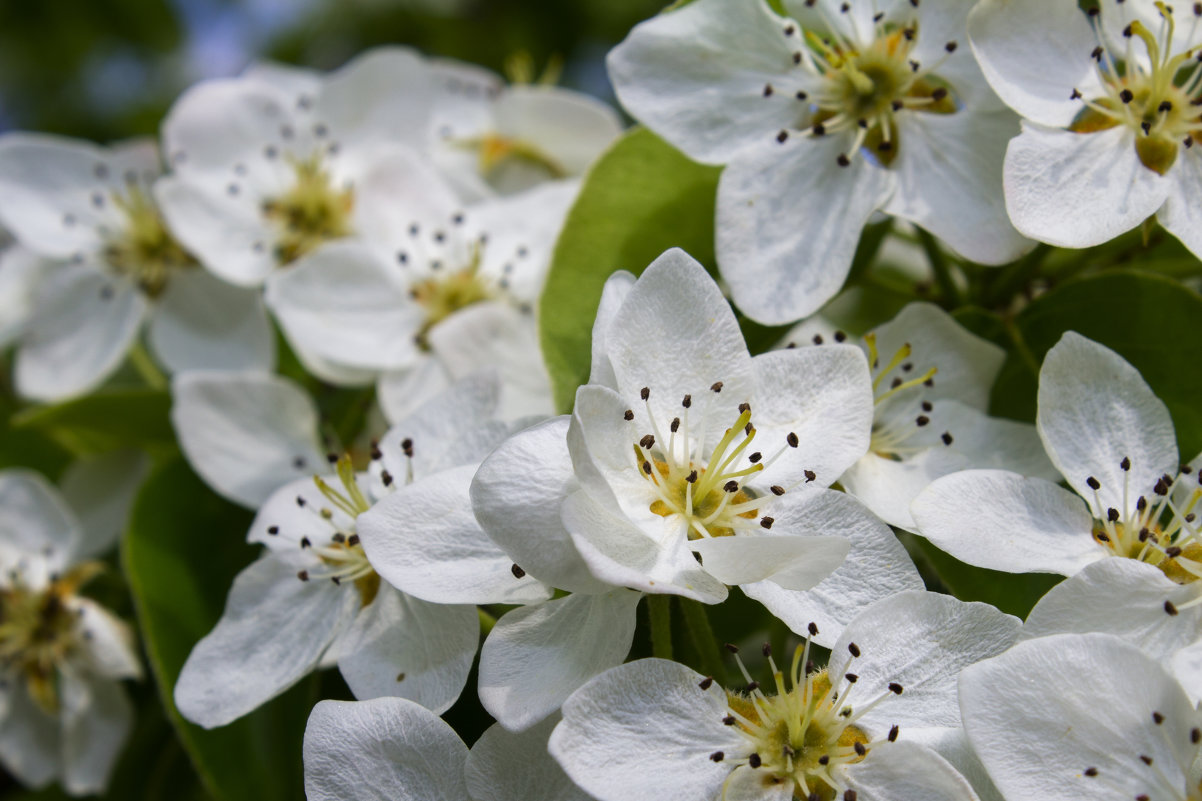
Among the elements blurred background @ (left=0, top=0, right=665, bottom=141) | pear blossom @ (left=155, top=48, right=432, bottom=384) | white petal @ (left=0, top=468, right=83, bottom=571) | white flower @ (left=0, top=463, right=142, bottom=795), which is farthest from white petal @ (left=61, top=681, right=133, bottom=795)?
blurred background @ (left=0, top=0, right=665, bottom=141)

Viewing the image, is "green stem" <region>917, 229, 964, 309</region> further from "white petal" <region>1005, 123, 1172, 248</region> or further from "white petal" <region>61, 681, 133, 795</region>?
"white petal" <region>61, 681, 133, 795</region>

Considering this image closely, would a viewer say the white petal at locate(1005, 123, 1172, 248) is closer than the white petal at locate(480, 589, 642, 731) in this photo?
No

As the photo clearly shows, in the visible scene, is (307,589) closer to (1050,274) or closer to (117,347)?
(117,347)

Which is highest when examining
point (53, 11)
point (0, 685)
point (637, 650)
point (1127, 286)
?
point (1127, 286)

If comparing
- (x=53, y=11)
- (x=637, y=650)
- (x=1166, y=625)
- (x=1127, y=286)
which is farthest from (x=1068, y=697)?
(x=53, y=11)

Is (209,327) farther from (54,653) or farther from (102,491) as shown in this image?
(54,653)

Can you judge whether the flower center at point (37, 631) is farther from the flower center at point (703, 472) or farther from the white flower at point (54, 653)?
the flower center at point (703, 472)

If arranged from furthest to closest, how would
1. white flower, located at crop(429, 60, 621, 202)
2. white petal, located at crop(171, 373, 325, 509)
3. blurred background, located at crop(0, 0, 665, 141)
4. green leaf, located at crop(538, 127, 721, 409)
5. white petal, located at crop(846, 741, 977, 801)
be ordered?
1. blurred background, located at crop(0, 0, 665, 141)
2. white flower, located at crop(429, 60, 621, 202)
3. white petal, located at crop(171, 373, 325, 509)
4. green leaf, located at crop(538, 127, 721, 409)
5. white petal, located at crop(846, 741, 977, 801)
